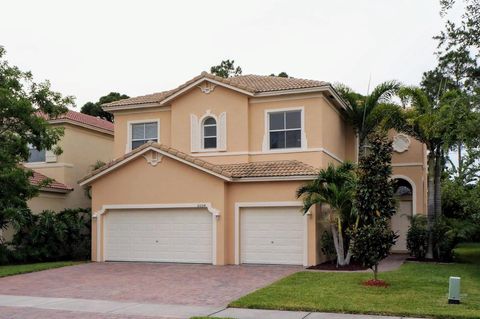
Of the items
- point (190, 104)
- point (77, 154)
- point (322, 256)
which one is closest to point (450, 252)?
point (322, 256)

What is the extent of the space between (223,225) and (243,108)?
501cm

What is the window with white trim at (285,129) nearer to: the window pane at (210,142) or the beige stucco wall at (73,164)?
the window pane at (210,142)

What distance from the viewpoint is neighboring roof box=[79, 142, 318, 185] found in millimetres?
19219

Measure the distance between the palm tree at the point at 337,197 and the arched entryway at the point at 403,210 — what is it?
7.64 meters

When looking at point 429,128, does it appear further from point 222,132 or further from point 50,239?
point 50,239

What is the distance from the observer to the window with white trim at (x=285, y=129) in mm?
21391

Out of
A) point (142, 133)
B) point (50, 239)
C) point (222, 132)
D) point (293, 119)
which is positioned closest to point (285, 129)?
point (293, 119)

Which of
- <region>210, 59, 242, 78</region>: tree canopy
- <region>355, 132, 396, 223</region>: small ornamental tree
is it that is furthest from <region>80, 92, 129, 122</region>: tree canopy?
<region>355, 132, 396, 223</region>: small ornamental tree

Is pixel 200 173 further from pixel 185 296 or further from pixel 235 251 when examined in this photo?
pixel 185 296

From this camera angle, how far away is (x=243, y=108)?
867 inches

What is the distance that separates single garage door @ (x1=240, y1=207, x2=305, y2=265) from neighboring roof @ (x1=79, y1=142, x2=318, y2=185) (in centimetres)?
121

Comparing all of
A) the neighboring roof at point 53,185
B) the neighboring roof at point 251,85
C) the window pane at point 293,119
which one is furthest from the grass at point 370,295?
the neighboring roof at point 53,185

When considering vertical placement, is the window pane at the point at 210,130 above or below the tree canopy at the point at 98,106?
below

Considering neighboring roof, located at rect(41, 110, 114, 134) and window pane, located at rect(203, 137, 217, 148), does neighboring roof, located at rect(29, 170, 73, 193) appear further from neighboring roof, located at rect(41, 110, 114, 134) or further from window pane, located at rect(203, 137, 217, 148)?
window pane, located at rect(203, 137, 217, 148)
